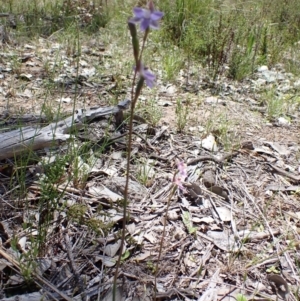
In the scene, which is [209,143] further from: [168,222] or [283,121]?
[283,121]

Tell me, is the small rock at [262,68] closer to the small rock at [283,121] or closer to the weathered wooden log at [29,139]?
the small rock at [283,121]

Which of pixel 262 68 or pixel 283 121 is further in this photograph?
pixel 262 68

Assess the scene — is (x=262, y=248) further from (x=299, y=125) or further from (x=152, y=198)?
(x=299, y=125)

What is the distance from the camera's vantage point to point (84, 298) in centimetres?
130

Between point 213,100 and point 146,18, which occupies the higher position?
point 146,18

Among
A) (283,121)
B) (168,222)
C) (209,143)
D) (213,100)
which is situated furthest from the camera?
(213,100)

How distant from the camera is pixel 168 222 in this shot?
1730 millimetres

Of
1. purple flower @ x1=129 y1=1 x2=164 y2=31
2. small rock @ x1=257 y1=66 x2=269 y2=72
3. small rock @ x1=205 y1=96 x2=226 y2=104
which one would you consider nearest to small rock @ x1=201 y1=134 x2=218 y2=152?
small rock @ x1=205 y1=96 x2=226 y2=104

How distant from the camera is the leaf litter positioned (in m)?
1.40

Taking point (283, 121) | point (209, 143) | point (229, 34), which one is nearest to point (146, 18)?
point (209, 143)

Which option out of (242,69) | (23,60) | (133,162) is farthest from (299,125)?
(23,60)

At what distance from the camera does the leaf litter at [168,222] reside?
140 centimetres

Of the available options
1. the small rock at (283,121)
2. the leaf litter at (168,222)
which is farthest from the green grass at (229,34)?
the leaf litter at (168,222)

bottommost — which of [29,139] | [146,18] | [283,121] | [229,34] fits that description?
[283,121]
